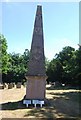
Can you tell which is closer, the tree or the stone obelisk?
the stone obelisk

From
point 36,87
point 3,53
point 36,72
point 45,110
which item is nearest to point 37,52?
point 36,72

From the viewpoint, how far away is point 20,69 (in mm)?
65250

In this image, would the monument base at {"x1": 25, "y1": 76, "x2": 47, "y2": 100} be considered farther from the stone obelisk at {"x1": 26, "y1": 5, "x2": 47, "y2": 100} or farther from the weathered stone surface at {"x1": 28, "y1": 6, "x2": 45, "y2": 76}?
the weathered stone surface at {"x1": 28, "y1": 6, "x2": 45, "y2": 76}

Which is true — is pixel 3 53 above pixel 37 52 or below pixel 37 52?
above

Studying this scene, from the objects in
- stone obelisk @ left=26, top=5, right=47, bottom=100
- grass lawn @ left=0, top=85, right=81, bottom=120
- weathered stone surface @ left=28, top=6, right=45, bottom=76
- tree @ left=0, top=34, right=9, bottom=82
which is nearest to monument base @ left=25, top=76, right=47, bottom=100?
stone obelisk @ left=26, top=5, right=47, bottom=100

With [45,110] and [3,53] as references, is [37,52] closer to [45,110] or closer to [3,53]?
[45,110]

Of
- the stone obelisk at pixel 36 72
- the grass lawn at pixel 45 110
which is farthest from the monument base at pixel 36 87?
the grass lawn at pixel 45 110

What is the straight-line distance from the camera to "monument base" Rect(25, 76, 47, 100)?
1956 centimetres

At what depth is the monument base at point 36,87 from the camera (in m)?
19.6

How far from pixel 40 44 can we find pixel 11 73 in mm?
42646

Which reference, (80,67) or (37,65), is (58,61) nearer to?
(80,67)

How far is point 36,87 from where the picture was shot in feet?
64.3

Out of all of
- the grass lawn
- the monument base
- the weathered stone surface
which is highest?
the weathered stone surface

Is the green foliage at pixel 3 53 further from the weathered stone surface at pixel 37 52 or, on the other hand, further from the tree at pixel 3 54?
the weathered stone surface at pixel 37 52
